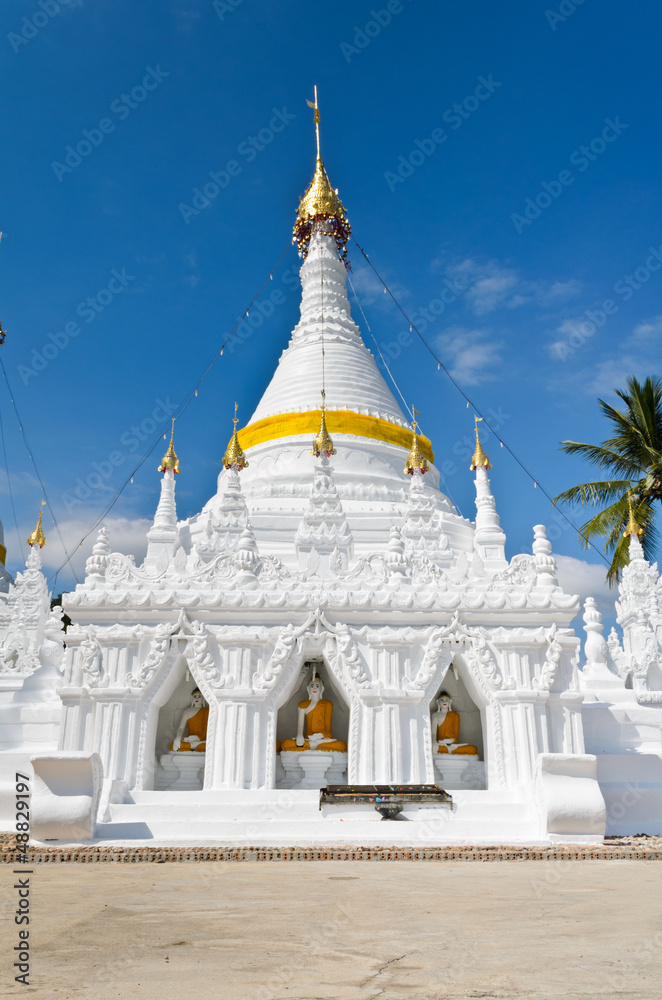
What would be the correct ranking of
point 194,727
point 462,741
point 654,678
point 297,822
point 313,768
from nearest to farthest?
point 297,822
point 313,768
point 194,727
point 462,741
point 654,678

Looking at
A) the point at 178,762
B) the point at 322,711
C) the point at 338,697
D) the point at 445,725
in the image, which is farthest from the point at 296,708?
the point at 445,725

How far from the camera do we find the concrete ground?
352 cm

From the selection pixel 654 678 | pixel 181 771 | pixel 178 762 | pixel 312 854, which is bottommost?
pixel 312 854

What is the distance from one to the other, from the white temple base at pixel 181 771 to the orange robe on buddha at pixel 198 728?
0.15 metres

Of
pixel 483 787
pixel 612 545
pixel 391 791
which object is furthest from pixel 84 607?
pixel 612 545

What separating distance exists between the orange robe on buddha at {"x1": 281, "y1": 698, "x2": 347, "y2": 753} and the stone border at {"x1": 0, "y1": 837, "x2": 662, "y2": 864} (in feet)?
10.5

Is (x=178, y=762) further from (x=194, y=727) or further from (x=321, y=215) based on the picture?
(x=321, y=215)

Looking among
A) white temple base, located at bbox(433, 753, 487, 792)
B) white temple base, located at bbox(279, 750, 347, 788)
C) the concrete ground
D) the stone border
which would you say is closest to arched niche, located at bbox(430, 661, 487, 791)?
white temple base, located at bbox(433, 753, 487, 792)

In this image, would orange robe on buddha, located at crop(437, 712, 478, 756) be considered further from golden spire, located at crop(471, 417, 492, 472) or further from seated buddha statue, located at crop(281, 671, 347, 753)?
golden spire, located at crop(471, 417, 492, 472)

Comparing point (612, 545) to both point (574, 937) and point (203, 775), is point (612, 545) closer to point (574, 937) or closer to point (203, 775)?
point (203, 775)

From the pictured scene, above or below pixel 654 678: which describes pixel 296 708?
below

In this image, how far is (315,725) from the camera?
12.9 metres

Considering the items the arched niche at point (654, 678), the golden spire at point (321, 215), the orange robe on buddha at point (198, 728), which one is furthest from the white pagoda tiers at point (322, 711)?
the golden spire at point (321, 215)

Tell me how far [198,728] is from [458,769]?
4.68 meters
